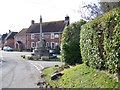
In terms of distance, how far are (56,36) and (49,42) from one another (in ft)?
11.7

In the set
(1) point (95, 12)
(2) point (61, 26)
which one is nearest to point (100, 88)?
(1) point (95, 12)

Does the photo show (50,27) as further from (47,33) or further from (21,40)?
(21,40)

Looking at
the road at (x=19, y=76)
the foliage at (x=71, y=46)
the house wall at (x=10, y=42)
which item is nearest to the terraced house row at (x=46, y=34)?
the house wall at (x=10, y=42)

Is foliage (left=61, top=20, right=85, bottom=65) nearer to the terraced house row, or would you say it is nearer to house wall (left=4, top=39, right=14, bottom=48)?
the terraced house row

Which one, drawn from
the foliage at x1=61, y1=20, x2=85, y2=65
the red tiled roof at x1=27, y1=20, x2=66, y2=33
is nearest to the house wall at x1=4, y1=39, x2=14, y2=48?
the red tiled roof at x1=27, y1=20, x2=66, y2=33

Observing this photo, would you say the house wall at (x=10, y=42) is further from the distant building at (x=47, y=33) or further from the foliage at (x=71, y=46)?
the foliage at (x=71, y=46)

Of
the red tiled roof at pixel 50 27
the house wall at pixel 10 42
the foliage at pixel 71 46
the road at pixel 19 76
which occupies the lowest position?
the road at pixel 19 76

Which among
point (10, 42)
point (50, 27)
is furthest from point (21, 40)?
point (50, 27)

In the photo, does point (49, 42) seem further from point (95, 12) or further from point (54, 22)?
point (95, 12)

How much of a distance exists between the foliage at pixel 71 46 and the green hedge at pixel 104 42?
20.1 ft

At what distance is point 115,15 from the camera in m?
9.16

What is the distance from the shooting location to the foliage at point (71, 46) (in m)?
20.5

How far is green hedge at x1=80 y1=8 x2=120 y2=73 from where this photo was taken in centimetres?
904

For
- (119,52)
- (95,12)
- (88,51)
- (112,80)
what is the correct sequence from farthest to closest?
(95,12), (88,51), (112,80), (119,52)
